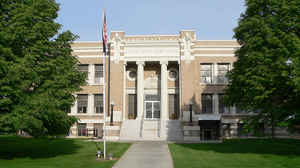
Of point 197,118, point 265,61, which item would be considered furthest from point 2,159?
point 197,118

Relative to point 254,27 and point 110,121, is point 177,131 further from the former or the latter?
point 254,27

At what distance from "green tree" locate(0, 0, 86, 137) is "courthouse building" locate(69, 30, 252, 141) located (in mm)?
17191

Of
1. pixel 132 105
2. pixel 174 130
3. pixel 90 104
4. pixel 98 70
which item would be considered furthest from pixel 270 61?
pixel 90 104

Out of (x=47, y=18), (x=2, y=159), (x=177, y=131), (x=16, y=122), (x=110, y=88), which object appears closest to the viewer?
(x=16, y=122)

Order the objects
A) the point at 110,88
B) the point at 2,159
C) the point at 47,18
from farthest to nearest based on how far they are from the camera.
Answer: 1. the point at 110,88
2. the point at 47,18
3. the point at 2,159

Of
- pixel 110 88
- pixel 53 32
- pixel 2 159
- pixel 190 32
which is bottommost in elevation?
pixel 2 159

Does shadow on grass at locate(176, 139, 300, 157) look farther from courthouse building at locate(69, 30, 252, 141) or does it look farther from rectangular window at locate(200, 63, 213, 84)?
rectangular window at locate(200, 63, 213, 84)

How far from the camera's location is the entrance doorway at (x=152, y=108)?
125 feet

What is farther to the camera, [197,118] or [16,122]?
[197,118]

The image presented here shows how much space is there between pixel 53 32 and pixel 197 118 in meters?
21.9

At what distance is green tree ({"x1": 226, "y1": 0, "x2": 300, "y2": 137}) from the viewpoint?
56.7 feet

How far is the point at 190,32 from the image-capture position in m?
37.5

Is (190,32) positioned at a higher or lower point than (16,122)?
higher

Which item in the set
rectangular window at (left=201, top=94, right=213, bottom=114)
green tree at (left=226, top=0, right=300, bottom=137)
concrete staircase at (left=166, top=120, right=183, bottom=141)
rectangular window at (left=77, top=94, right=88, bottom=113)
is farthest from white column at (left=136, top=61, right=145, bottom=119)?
green tree at (left=226, top=0, right=300, bottom=137)
